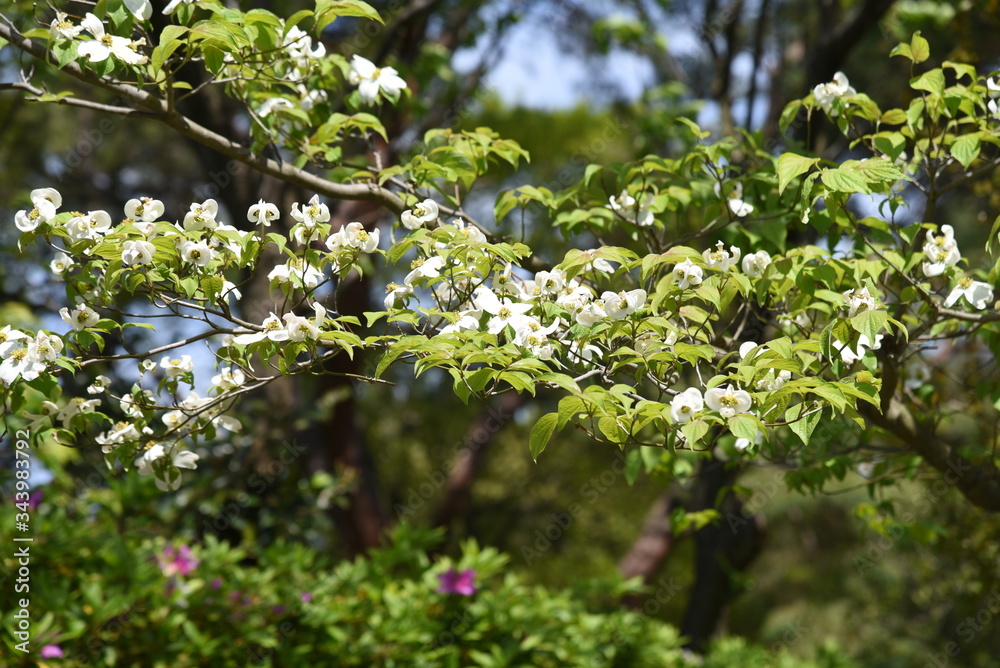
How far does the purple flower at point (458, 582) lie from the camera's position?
314 cm

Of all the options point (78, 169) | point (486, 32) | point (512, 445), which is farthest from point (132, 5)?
point (512, 445)

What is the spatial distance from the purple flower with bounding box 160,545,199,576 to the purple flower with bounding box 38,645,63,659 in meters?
0.53

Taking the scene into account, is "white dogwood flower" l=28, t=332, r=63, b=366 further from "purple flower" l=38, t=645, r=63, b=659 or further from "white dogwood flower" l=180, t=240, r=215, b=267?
"purple flower" l=38, t=645, r=63, b=659

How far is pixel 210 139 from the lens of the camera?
79.0 inches

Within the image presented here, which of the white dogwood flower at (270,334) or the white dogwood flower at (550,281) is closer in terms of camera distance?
the white dogwood flower at (270,334)

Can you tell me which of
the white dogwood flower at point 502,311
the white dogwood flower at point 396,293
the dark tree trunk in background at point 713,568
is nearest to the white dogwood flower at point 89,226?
the white dogwood flower at point 396,293

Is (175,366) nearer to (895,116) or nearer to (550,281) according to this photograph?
(550,281)

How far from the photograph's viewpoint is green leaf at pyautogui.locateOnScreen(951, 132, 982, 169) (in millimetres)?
1829

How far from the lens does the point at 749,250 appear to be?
7.32ft

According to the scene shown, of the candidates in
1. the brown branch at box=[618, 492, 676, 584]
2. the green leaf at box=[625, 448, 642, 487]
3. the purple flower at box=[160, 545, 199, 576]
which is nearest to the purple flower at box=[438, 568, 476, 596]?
the purple flower at box=[160, 545, 199, 576]

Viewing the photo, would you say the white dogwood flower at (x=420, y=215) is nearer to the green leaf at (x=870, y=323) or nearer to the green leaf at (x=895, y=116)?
the green leaf at (x=870, y=323)

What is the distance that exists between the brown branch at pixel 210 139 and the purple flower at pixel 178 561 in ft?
5.55

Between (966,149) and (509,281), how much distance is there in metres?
1.07

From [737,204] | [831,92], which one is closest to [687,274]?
[737,204]
